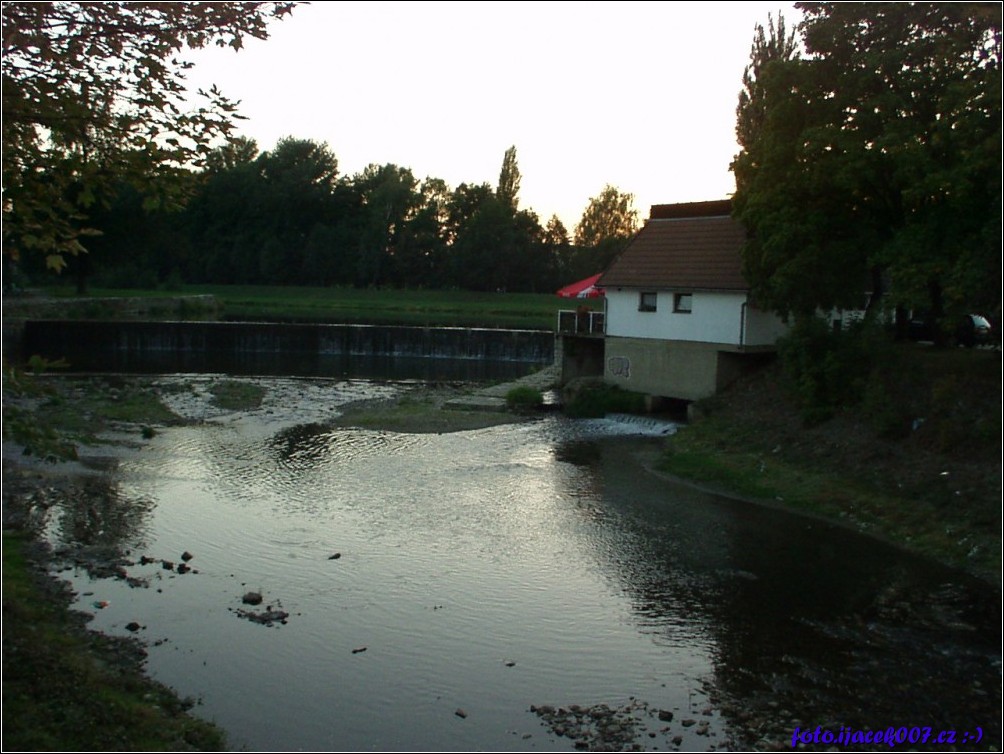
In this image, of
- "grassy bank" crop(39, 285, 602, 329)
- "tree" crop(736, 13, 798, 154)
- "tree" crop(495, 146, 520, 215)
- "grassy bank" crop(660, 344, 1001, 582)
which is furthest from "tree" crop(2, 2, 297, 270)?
"tree" crop(495, 146, 520, 215)

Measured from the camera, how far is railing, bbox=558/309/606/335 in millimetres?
35344

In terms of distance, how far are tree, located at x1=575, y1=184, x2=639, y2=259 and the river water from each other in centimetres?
8152

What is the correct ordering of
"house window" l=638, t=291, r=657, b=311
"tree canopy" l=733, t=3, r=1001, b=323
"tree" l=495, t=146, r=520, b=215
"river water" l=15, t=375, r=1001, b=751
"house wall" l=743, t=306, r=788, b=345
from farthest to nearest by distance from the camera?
1. "tree" l=495, t=146, r=520, b=215
2. "house window" l=638, t=291, r=657, b=311
3. "house wall" l=743, t=306, r=788, b=345
4. "tree canopy" l=733, t=3, r=1001, b=323
5. "river water" l=15, t=375, r=1001, b=751

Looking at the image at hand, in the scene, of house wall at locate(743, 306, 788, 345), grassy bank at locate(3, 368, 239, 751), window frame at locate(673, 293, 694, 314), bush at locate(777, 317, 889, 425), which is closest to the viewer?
grassy bank at locate(3, 368, 239, 751)

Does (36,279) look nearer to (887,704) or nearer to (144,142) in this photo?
(144,142)

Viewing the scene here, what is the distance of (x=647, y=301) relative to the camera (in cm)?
3247

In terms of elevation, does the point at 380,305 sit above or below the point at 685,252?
below

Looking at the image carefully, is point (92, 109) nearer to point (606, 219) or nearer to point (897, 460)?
point (897, 460)

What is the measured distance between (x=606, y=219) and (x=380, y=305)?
29986 mm

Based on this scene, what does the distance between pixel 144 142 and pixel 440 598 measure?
293 inches

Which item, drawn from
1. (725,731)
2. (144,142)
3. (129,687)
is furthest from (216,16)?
(725,731)

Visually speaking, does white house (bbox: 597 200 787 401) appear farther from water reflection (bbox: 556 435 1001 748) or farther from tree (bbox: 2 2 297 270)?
tree (bbox: 2 2 297 270)

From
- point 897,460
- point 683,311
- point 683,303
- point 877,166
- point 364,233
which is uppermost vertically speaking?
point 364,233

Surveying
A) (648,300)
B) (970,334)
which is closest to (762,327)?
(648,300)
